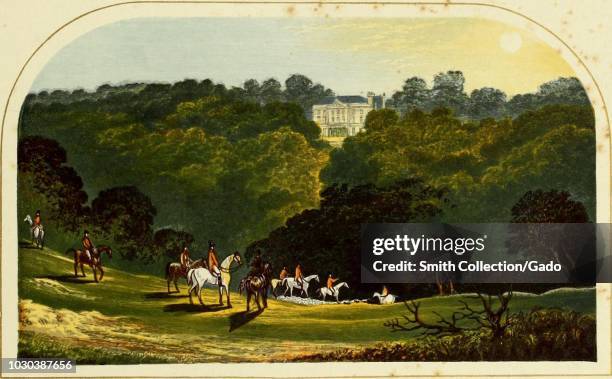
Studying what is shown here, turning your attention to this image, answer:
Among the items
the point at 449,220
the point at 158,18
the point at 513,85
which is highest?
the point at 158,18

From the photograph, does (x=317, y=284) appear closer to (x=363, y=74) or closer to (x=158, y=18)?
(x=363, y=74)

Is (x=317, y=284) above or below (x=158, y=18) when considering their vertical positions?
below

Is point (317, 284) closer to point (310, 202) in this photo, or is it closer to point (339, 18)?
point (310, 202)

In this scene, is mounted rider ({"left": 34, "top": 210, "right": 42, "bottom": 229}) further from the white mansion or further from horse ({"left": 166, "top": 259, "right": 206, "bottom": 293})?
the white mansion

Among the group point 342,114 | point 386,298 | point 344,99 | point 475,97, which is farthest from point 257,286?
point 475,97

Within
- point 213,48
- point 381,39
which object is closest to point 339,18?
point 381,39

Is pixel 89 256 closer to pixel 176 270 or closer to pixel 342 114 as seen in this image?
pixel 176 270
